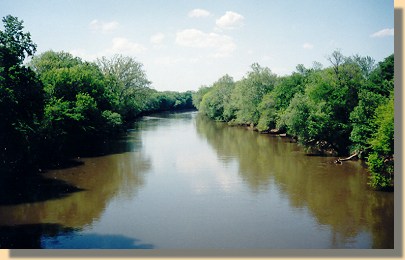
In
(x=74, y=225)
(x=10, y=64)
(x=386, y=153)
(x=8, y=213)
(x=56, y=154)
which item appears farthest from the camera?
(x=56, y=154)

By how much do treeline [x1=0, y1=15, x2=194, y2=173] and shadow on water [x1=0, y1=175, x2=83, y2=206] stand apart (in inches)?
26.8

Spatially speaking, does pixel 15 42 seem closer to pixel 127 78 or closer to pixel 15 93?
pixel 15 93

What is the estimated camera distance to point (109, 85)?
41156 millimetres

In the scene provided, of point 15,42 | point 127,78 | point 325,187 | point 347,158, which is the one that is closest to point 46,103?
point 15,42

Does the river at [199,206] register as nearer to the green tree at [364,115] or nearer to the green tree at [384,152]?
the green tree at [384,152]

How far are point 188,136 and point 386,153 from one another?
2372 centimetres

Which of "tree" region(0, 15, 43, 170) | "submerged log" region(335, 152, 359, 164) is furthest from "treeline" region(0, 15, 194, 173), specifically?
"submerged log" region(335, 152, 359, 164)

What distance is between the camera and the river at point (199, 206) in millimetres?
12180

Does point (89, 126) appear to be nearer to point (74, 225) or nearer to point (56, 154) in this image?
point (56, 154)

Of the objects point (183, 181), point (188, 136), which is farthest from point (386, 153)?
point (188, 136)

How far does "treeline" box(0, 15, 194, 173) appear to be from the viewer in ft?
53.3

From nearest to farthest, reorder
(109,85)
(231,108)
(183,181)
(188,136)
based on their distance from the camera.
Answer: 1. (183,181)
2. (188,136)
3. (109,85)
4. (231,108)

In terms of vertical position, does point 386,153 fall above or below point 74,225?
above

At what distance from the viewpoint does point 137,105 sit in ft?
161
